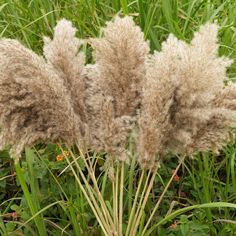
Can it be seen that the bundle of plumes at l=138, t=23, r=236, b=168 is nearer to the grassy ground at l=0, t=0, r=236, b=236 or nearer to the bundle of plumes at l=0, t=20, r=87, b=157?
the bundle of plumes at l=0, t=20, r=87, b=157

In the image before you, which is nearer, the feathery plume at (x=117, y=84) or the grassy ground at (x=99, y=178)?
the feathery plume at (x=117, y=84)

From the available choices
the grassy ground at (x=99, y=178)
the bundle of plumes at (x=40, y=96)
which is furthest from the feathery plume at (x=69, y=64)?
the grassy ground at (x=99, y=178)

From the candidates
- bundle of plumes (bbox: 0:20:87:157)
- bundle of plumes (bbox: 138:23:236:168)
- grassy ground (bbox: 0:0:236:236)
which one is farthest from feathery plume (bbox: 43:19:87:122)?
grassy ground (bbox: 0:0:236:236)

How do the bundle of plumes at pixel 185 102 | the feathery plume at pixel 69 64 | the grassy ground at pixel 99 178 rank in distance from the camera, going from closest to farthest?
the bundle of plumes at pixel 185 102
the feathery plume at pixel 69 64
the grassy ground at pixel 99 178

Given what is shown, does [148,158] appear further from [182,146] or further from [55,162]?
[55,162]

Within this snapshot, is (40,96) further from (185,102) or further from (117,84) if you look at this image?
(185,102)

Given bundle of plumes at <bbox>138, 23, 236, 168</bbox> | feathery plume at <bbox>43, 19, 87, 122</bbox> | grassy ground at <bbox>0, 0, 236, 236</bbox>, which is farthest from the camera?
grassy ground at <bbox>0, 0, 236, 236</bbox>

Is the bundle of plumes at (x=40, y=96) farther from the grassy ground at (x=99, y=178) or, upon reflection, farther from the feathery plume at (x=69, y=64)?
the grassy ground at (x=99, y=178)
